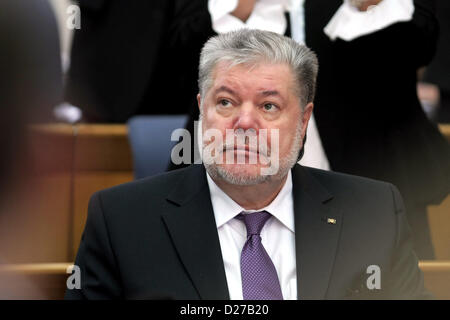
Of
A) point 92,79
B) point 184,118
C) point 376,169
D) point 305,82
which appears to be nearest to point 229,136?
point 305,82

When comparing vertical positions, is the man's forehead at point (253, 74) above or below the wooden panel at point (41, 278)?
above

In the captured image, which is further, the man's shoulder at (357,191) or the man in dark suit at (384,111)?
the man in dark suit at (384,111)

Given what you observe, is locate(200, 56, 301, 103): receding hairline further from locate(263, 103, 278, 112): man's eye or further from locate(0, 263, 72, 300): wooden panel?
locate(0, 263, 72, 300): wooden panel

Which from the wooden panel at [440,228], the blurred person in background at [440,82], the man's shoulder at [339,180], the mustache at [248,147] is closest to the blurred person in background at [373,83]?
the wooden panel at [440,228]

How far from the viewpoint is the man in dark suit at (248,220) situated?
5.11ft

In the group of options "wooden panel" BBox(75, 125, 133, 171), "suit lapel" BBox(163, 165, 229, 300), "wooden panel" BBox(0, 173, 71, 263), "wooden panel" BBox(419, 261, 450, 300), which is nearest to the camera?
"suit lapel" BBox(163, 165, 229, 300)

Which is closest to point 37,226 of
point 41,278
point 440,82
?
point 41,278

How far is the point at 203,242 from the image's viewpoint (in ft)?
5.22

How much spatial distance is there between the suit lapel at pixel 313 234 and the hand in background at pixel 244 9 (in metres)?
0.56

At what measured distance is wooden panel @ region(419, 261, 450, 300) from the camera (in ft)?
6.41

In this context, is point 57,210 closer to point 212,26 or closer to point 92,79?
point 92,79

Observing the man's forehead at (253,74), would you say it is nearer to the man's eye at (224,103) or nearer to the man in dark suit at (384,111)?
the man's eye at (224,103)

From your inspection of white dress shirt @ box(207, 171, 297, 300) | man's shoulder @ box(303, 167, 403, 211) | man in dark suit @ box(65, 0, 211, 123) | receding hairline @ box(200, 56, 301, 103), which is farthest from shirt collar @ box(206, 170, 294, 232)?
man in dark suit @ box(65, 0, 211, 123)

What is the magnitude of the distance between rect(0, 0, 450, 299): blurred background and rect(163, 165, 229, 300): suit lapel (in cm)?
38
